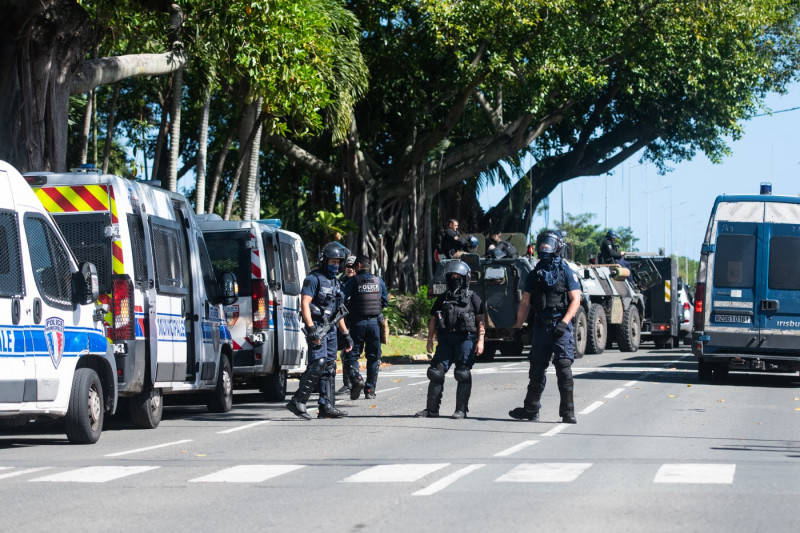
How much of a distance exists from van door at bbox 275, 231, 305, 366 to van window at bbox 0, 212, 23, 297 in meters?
5.83

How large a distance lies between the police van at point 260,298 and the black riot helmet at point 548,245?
3.90 meters

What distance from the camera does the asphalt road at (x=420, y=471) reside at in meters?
7.16

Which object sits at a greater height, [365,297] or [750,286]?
[750,286]

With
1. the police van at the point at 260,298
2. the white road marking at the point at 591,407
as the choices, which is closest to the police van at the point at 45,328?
the police van at the point at 260,298

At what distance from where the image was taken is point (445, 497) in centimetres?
788

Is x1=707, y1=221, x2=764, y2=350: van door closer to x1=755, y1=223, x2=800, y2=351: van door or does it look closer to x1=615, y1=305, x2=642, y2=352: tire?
x1=755, y1=223, x2=800, y2=351: van door

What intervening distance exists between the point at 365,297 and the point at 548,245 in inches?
140

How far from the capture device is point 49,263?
10992 millimetres

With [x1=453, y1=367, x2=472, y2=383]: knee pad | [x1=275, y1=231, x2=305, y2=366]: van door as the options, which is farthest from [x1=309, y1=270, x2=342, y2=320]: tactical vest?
[x1=275, y1=231, x2=305, y2=366]: van door

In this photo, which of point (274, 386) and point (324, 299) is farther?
point (274, 386)

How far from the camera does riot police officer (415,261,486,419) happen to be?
1350 cm

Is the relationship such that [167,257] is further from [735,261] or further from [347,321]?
[735,261]

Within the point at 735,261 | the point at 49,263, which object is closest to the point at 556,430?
the point at 49,263

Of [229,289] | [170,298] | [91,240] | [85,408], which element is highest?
[91,240]
